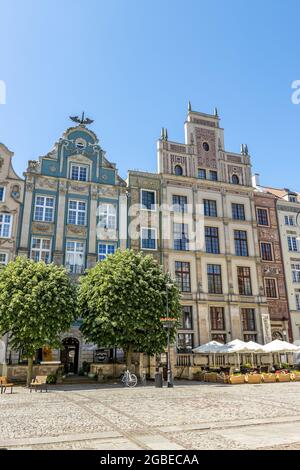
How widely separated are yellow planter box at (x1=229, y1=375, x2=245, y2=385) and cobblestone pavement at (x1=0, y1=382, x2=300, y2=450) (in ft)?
25.6

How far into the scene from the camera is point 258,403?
15078 millimetres

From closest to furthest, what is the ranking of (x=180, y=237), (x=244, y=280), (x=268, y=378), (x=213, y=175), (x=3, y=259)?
(x=268, y=378), (x=3, y=259), (x=180, y=237), (x=244, y=280), (x=213, y=175)

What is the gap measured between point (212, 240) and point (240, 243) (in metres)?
3.03

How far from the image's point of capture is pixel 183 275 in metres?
34.3

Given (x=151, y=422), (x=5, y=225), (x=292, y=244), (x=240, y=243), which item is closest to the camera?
(x=151, y=422)

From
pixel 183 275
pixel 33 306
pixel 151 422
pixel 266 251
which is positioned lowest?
pixel 151 422

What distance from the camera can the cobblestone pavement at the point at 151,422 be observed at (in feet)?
27.1

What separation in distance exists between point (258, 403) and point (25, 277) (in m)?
15.0

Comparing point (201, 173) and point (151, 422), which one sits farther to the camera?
point (201, 173)

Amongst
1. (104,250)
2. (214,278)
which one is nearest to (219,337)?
(214,278)

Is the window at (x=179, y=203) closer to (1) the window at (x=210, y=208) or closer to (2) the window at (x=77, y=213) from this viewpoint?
(1) the window at (x=210, y=208)

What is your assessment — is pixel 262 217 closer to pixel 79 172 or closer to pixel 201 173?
pixel 201 173
